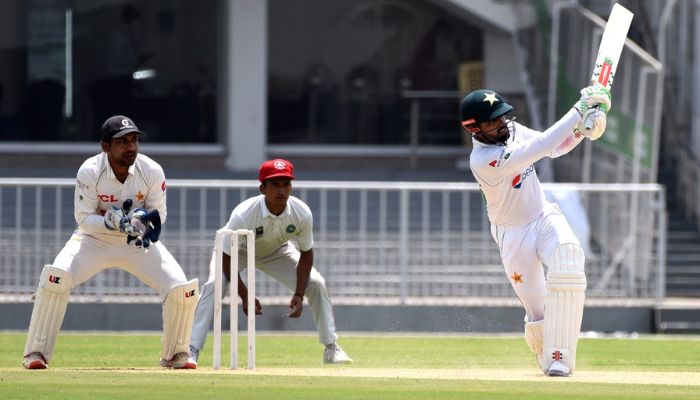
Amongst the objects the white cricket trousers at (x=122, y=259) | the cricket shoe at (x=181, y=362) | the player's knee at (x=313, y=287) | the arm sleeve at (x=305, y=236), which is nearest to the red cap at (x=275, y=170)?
the arm sleeve at (x=305, y=236)

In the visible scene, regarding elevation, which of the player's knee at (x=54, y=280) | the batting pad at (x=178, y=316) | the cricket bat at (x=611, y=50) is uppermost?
the cricket bat at (x=611, y=50)

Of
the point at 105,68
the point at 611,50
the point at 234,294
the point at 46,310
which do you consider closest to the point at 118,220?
the point at 46,310

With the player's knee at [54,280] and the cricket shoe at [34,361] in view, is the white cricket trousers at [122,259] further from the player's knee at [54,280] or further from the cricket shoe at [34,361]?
the cricket shoe at [34,361]

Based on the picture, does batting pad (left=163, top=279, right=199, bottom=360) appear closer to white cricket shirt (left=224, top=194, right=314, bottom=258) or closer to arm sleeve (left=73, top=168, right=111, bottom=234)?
arm sleeve (left=73, top=168, right=111, bottom=234)

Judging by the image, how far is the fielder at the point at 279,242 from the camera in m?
11.5

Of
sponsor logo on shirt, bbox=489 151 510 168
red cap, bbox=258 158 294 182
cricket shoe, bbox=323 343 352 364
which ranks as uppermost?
sponsor logo on shirt, bbox=489 151 510 168

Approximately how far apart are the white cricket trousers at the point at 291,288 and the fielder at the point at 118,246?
2.51ft

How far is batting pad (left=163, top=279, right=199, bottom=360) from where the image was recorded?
1062cm

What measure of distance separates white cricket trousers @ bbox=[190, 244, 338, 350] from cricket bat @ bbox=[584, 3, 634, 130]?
2857mm

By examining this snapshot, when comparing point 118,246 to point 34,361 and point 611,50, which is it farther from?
point 611,50

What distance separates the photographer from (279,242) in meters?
11.9

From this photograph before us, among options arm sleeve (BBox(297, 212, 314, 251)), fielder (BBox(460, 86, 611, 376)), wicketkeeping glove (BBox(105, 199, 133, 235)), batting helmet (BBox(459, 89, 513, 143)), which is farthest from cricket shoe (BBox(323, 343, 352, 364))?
batting helmet (BBox(459, 89, 513, 143))

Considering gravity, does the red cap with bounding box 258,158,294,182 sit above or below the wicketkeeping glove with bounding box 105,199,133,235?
above

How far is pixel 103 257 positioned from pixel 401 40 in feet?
43.3
